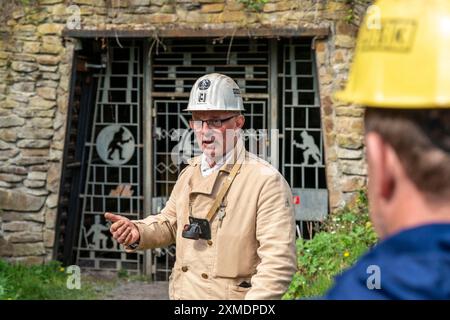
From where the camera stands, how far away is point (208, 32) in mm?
7008

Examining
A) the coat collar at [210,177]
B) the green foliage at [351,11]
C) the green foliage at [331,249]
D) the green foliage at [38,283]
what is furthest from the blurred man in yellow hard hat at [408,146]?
the green foliage at [351,11]

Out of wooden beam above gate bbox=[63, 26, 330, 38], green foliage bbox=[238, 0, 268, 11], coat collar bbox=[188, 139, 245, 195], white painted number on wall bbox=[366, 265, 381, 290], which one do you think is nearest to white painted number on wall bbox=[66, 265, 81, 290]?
wooden beam above gate bbox=[63, 26, 330, 38]

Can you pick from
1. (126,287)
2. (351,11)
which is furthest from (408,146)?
(126,287)

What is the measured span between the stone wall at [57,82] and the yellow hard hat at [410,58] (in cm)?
570

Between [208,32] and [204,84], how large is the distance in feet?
12.1

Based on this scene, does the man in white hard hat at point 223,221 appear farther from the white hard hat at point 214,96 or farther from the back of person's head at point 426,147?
the back of person's head at point 426,147

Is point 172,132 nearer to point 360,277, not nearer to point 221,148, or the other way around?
point 221,148

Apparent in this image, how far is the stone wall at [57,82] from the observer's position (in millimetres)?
6926

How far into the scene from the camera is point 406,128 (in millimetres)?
1177

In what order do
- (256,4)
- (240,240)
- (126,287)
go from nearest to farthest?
(240,240) < (256,4) < (126,287)

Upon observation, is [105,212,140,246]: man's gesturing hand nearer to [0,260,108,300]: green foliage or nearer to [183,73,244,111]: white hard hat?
[183,73,244,111]: white hard hat

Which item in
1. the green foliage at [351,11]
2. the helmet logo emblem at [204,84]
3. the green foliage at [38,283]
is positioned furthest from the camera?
the green foliage at [351,11]

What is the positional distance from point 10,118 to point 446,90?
656 cm

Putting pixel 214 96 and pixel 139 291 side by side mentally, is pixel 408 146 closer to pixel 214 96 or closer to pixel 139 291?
pixel 214 96
